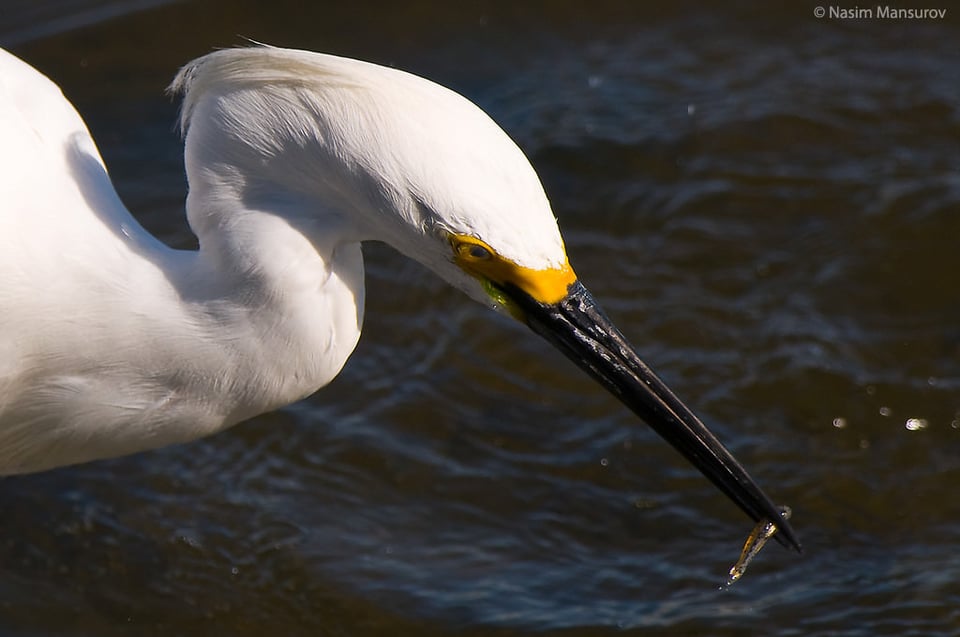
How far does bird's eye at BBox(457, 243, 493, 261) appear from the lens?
8.88 ft

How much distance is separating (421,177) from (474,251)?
198 mm

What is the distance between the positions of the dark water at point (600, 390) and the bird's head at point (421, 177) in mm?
1507

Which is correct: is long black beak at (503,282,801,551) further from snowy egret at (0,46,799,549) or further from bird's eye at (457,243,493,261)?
bird's eye at (457,243,493,261)

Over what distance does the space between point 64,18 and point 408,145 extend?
4.67m

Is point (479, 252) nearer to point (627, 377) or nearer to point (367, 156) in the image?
point (367, 156)

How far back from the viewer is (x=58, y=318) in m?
3.17

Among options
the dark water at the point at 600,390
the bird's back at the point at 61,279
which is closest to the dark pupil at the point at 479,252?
the bird's back at the point at 61,279

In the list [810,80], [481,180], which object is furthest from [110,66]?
[481,180]

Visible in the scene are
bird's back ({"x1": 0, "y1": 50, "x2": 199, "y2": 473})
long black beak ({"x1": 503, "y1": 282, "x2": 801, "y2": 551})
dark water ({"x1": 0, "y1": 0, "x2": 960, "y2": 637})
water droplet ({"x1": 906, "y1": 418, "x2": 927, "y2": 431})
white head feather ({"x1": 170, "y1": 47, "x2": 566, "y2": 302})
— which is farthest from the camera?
water droplet ({"x1": 906, "y1": 418, "x2": 927, "y2": 431})

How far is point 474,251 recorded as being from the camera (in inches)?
107

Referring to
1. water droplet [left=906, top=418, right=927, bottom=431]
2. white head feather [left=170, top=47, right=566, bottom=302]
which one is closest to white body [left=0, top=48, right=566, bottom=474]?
white head feather [left=170, top=47, right=566, bottom=302]

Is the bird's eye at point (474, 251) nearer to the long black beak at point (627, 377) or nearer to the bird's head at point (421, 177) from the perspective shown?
the bird's head at point (421, 177)

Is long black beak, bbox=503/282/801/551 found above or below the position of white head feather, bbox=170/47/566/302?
below

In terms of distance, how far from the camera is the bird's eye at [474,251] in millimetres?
2707
